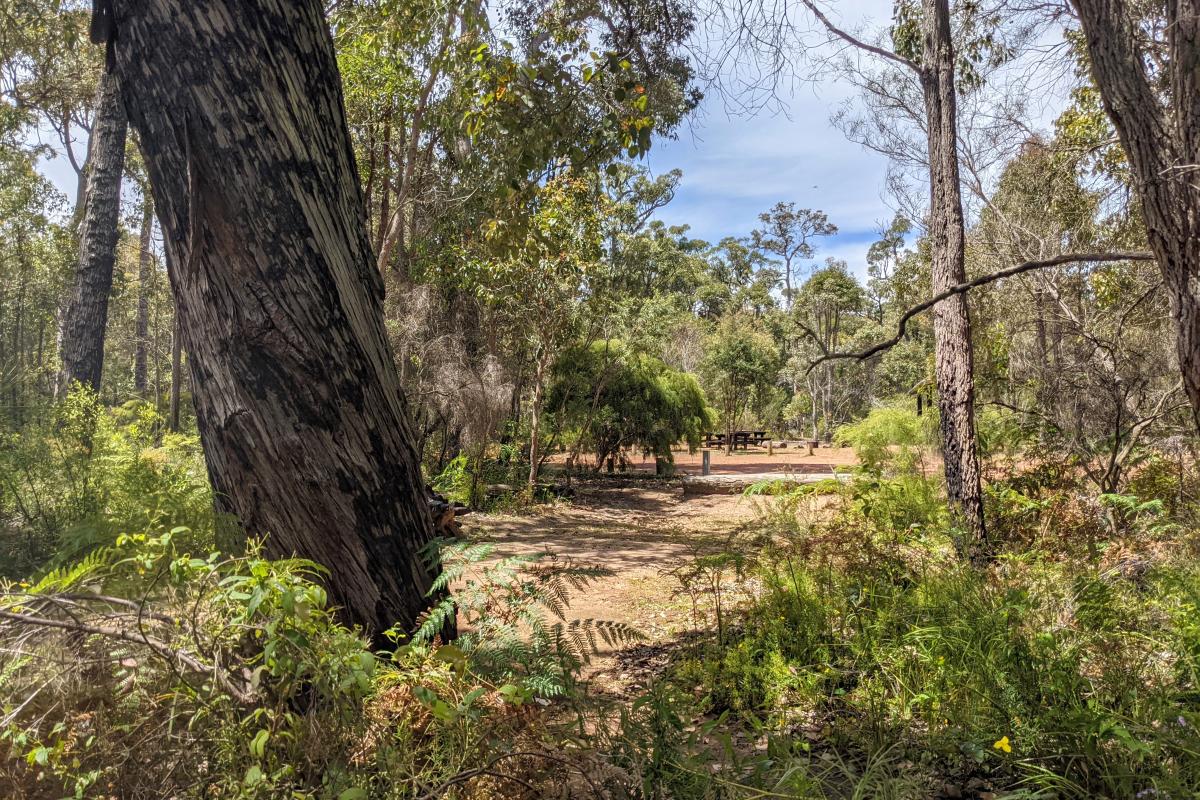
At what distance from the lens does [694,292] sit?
133ft

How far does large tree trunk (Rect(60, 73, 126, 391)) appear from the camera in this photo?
29.2 feet

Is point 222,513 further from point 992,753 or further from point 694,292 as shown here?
point 694,292

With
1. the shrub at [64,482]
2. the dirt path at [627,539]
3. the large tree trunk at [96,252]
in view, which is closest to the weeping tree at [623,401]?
the dirt path at [627,539]

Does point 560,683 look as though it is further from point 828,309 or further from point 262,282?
point 828,309

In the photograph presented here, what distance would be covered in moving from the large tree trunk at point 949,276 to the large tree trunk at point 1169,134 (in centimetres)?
355

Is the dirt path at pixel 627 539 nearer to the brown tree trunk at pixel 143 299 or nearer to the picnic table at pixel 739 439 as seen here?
the picnic table at pixel 739 439

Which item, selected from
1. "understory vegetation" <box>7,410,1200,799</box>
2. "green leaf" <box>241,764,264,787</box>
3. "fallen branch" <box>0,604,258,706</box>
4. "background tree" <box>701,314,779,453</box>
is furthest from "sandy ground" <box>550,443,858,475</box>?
"green leaf" <box>241,764,264,787</box>

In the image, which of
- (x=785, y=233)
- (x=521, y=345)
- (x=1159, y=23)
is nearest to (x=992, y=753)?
(x=1159, y=23)

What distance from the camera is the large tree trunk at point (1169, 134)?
231 centimetres

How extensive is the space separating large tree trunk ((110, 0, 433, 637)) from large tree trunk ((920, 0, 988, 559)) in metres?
5.23

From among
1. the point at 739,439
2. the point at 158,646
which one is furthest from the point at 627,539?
the point at 739,439

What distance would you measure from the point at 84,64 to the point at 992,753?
21.2 m

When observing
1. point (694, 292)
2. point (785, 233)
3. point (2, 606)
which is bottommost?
point (2, 606)

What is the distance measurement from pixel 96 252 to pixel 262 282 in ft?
29.5
